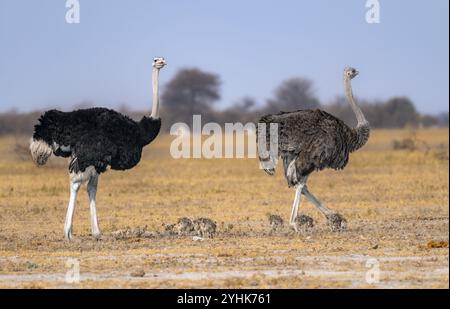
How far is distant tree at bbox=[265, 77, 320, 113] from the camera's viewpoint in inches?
3007

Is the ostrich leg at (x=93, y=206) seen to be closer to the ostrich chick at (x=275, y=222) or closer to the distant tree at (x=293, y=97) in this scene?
the ostrich chick at (x=275, y=222)

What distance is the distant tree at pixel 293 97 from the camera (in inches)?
3007

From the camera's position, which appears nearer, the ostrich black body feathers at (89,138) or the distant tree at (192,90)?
the ostrich black body feathers at (89,138)

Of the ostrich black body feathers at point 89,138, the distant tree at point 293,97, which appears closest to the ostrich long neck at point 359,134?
the ostrich black body feathers at point 89,138

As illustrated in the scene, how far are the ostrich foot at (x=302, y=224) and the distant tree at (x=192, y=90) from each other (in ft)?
208

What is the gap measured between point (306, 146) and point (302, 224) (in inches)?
36.9

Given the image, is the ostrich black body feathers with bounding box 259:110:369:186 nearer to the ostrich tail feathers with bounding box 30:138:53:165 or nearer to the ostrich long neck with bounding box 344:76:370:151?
the ostrich long neck with bounding box 344:76:370:151

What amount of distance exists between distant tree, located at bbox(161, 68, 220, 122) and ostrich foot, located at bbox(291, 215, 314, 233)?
63.3 m

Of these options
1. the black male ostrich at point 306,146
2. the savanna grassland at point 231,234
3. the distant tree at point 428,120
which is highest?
the distant tree at point 428,120

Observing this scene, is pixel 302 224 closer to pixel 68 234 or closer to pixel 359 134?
pixel 359 134

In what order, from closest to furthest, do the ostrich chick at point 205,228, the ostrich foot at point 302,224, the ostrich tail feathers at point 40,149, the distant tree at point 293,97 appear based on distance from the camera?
the ostrich tail feathers at point 40,149, the ostrich chick at point 205,228, the ostrich foot at point 302,224, the distant tree at point 293,97

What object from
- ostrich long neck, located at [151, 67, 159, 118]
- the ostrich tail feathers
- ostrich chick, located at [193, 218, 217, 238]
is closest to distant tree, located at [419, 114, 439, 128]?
ostrich long neck, located at [151, 67, 159, 118]

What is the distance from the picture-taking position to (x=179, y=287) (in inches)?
409
